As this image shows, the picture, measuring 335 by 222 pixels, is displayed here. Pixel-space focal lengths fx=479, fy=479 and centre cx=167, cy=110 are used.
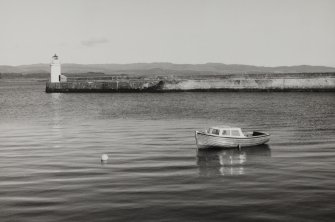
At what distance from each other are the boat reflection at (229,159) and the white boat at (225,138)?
0.31m

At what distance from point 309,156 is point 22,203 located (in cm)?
1462

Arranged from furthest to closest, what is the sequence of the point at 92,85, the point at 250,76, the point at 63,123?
the point at 92,85 → the point at 250,76 → the point at 63,123

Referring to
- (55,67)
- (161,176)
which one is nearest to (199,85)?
(55,67)

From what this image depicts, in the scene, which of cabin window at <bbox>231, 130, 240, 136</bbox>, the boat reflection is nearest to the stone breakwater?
the boat reflection

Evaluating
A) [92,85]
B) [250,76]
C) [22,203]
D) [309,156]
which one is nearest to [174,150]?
[309,156]

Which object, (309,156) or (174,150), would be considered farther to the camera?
(174,150)

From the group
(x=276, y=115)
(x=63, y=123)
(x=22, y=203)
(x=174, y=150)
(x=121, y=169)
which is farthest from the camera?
(x=276, y=115)

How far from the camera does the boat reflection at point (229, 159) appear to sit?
21172 millimetres

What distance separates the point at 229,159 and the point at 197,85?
211 ft

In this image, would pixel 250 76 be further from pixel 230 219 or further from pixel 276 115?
pixel 230 219

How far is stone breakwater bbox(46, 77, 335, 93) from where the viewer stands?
3172 inches

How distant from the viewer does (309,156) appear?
24188mm

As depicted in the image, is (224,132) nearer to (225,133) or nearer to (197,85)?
(225,133)

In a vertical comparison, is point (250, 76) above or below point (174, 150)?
above
